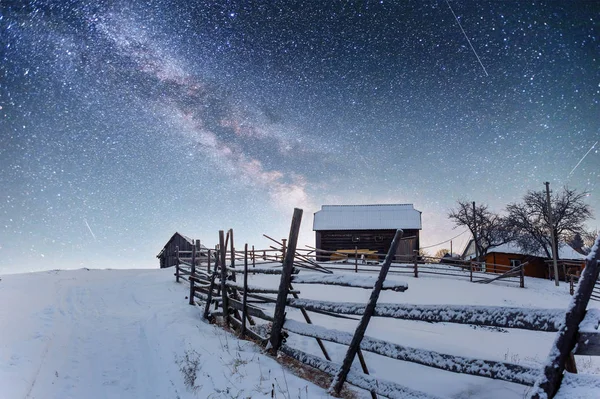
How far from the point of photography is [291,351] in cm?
517

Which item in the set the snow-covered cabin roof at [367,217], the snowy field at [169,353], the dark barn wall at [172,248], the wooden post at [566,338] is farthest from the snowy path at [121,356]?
the snow-covered cabin roof at [367,217]

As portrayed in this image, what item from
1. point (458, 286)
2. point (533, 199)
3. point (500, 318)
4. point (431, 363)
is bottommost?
point (458, 286)

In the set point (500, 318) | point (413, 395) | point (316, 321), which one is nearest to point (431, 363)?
point (413, 395)

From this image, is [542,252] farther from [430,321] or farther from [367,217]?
[430,321]

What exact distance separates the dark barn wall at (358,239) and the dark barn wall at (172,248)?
523 inches

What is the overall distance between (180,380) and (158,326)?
355 cm

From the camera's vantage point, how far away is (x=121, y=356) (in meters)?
6.11

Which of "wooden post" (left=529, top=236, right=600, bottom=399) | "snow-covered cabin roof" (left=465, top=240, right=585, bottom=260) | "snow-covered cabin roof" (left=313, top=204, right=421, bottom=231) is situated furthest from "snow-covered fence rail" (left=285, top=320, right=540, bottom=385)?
"snow-covered cabin roof" (left=465, top=240, right=585, bottom=260)

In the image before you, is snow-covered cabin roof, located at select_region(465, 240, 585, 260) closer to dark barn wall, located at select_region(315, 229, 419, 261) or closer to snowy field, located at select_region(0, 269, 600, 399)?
dark barn wall, located at select_region(315, 229, 419, 261)

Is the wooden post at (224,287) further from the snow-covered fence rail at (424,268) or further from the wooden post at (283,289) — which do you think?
the snow-covered fence rail at (424,268)

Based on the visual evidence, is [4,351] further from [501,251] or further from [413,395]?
[501,251]

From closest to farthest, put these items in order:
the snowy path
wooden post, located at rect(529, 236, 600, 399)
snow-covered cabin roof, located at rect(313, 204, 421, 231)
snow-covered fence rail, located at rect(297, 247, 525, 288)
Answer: wooden post, located at rect(529, 236, 600, 399) → the snowy path → snow-covered fence rail, located at rect(297, 247, 525, 288) → snow-covered cabin roof, located at rect(313, 204, 421, 231)

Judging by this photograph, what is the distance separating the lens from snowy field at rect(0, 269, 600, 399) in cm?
457

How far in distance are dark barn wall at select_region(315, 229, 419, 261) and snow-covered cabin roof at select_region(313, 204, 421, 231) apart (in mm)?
574
